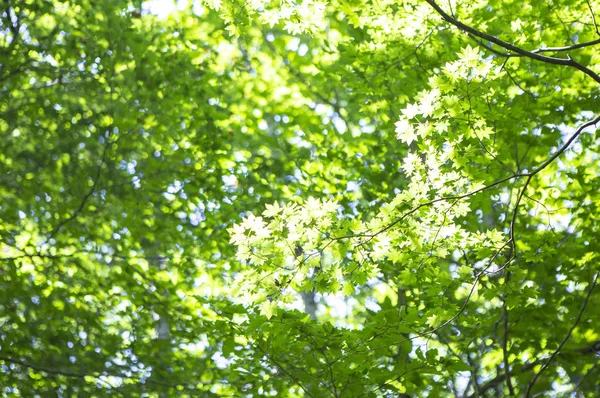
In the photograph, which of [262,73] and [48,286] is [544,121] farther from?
[48,286]

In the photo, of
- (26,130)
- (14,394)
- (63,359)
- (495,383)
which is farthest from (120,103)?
(495,383)

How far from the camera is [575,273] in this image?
550 cm

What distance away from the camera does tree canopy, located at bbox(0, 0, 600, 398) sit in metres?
4.98

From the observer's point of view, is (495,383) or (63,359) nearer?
(495,383)

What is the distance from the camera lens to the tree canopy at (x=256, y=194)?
4.98m

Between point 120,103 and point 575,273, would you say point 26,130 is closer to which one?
point 120,103

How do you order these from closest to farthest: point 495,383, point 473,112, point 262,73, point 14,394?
1. point 473,112
2. point 495,383
3. point 14,394
4. point 262,73

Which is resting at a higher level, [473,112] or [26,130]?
[26,130]

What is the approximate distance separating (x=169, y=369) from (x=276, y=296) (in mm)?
3736

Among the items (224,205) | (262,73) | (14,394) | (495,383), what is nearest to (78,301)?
(14,394)

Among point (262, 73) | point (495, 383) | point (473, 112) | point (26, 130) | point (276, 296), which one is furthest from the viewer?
point (262, 73)

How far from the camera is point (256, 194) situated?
687 cm

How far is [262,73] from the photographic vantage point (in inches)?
322

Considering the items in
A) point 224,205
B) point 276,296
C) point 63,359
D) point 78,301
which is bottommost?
point 276,296
